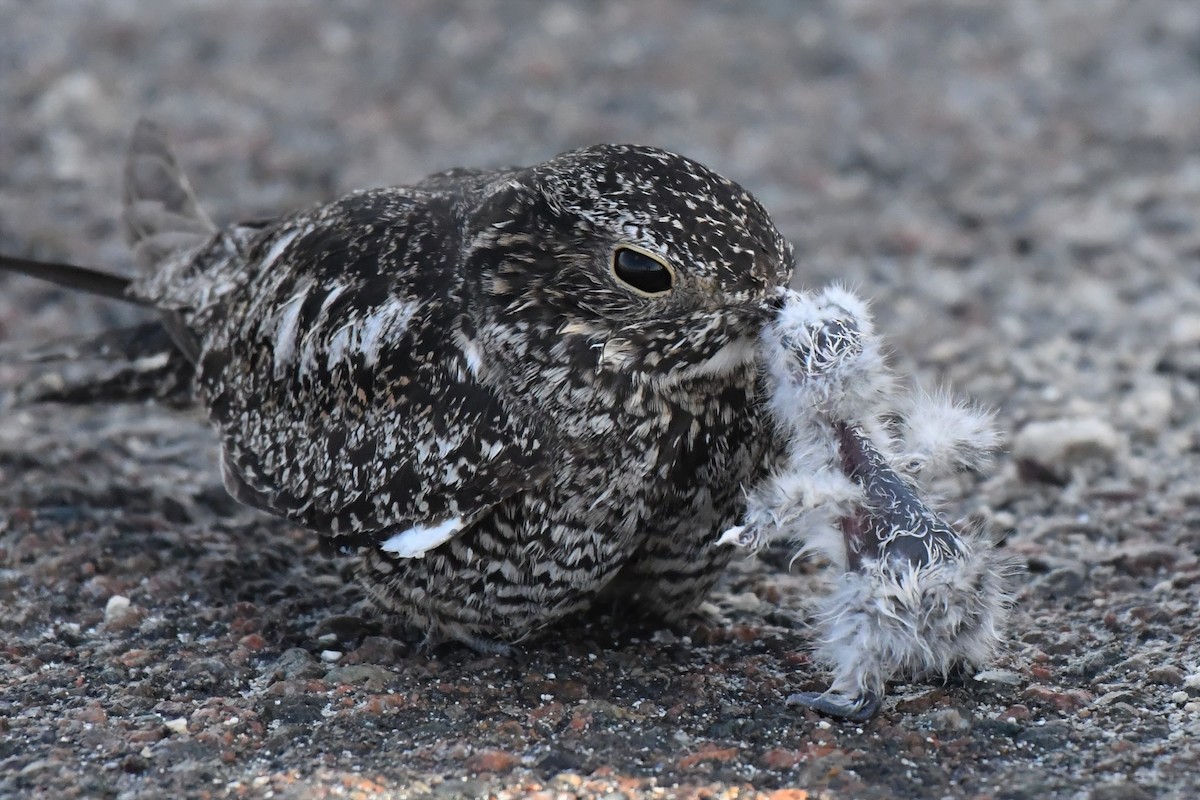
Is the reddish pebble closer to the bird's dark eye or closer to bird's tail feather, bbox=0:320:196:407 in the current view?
the bird's dark eye

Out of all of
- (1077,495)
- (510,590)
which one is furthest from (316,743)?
(1077,495)

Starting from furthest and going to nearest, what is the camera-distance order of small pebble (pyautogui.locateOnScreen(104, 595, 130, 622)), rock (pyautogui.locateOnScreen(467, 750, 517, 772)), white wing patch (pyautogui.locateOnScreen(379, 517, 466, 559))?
small pebble (pyautogui.locateOnScreen(104, 595, 130, 622)), white wing patch (pyautogui.locateOnScreen(379, 517, 466, 559)), rock (pyautogui.locateOnScreen(467, 750, 517, 772))

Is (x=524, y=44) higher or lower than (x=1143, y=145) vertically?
lower

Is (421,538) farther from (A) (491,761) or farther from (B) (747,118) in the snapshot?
(B) (747,118)

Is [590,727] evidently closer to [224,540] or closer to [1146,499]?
Result: [224,540]

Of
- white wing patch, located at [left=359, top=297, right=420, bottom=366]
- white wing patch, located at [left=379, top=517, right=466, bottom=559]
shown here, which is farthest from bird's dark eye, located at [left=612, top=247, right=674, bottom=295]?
white wing patch, located at [left=379, top=517, right=466, bottom=559]

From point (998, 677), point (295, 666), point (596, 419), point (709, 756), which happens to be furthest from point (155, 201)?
point (998, 677)

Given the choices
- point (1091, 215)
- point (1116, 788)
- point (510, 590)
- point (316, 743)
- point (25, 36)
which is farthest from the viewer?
point (25, 36)
